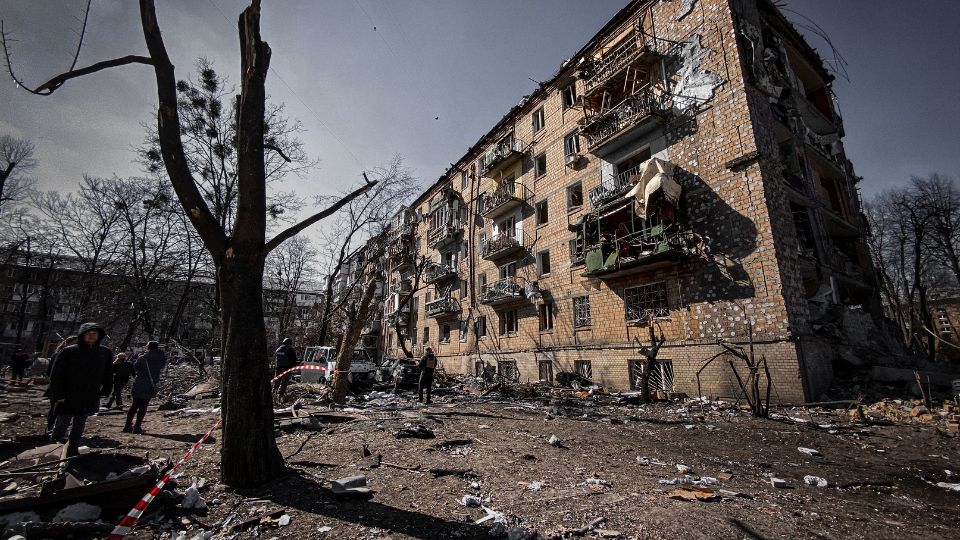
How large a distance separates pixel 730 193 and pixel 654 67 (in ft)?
22.5

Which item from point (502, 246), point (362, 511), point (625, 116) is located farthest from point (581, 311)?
point (362, 511)

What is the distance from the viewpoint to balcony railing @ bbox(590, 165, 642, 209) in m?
14.9

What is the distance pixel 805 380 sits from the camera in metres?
10.0

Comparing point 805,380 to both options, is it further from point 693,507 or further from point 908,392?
point 693,507

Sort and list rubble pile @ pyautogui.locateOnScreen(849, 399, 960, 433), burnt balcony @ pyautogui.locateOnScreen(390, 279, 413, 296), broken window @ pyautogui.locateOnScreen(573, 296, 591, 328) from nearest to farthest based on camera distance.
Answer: rubble pile @ pyautogui.locateOnScreen(849, 399, 960, 433)
broken window @ pyautogui.locateOnScreen(573, 296, 591, 328)
burnt balcony @ pyautogui.locateOnScreen(390, 279, 413, 296)

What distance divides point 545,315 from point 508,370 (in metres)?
3.94

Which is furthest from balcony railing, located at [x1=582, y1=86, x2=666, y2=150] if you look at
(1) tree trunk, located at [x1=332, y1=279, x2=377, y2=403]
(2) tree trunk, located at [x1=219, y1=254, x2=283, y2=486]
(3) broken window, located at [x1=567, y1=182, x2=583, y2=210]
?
(2) tree trunk, located at [x1=219, y1=254, x2=283, y2=486]

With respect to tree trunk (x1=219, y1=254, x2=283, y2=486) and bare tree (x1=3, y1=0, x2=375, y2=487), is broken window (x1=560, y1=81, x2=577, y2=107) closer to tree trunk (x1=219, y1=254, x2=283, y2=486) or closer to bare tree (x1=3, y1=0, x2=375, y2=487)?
bare tree (x1=3, y1=0, x2=375, y2=487)

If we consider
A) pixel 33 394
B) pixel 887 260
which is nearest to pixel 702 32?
pixel 887 260

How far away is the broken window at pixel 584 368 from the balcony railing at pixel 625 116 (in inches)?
369

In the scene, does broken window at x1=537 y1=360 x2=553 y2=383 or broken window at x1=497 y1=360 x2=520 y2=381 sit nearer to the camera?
broken window at x1=537 y1=360 x2=553 y2=383

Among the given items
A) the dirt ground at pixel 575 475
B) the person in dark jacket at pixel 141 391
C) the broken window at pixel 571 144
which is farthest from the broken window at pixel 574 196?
the person in dark jacket at pixel 141 391

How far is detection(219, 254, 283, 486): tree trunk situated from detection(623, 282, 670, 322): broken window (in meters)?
12.8

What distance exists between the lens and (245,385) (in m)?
4.06
